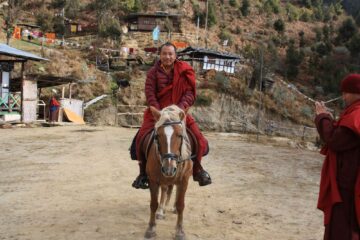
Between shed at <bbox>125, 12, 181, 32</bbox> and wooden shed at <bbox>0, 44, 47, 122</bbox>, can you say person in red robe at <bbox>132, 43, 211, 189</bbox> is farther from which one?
shed at <bbox>125, 12, 181, 32</bbox>

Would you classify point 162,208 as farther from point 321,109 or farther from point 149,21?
point 149,21

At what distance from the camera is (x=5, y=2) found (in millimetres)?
53844

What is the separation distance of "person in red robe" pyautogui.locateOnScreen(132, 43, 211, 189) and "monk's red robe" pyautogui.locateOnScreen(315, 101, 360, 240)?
2.18m

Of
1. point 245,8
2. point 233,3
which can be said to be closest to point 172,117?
point 245,8

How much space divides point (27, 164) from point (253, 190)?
6.08m

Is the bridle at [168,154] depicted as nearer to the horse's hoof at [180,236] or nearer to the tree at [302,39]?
the horse's hoof at [180,236]

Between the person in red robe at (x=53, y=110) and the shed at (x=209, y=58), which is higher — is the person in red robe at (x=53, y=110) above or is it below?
below

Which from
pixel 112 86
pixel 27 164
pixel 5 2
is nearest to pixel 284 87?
pixel 112 86

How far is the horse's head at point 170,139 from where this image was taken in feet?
14.3

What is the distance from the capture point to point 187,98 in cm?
538

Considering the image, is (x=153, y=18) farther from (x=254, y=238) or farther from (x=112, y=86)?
(x=254, y=238)

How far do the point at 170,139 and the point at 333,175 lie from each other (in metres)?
1.79

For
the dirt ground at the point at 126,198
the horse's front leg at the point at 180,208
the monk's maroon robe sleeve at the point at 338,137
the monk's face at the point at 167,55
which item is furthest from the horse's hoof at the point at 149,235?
the monk's maroon robe sleeve at the point at 338,137

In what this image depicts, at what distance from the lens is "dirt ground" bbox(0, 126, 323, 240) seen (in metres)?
5.43
